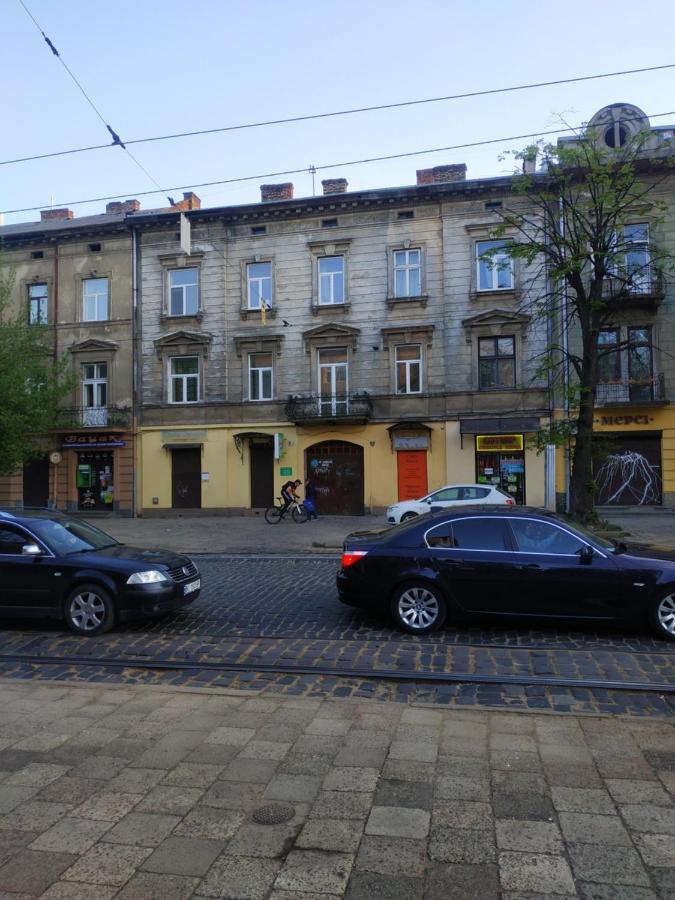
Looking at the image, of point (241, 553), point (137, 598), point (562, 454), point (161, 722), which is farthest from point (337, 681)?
point (562, 454)

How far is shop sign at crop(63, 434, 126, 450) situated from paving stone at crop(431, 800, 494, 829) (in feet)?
84.4

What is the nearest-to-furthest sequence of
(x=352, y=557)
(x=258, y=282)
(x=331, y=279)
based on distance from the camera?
1. (x=352, y=557)
2. (x=331, y=279)
3. (x=258, y=282)

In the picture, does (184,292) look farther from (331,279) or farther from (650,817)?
(650,817)

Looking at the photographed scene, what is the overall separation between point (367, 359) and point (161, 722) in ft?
71.2

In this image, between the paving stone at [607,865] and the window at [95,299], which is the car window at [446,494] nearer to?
the paving stone at [607,865]

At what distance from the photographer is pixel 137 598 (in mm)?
7523

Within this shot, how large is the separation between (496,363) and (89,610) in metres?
19.9

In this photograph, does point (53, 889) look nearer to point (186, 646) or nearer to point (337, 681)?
point (337, 681)

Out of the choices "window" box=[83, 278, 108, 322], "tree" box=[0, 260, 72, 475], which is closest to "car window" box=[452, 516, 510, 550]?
"tree" box=[0, 260, 72, 475]

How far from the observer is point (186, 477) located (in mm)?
27344

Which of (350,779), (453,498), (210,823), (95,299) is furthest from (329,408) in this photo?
(210,823)

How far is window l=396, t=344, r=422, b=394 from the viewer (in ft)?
83.4

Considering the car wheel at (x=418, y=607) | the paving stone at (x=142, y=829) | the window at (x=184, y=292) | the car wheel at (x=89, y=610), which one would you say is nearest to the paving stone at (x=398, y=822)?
the paving stone at (x=142, y=829)

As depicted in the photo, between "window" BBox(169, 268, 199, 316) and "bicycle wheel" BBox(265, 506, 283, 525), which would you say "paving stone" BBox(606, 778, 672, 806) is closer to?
"bicycle wheel" BBox(265, 506, 283, 525)
